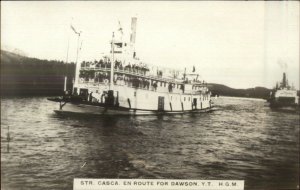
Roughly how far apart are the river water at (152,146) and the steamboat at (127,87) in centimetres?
3

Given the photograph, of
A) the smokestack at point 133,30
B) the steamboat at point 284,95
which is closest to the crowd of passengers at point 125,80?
the smokestack at point 133,30

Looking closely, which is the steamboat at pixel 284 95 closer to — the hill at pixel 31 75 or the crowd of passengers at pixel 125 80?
the crowd of passengers at pixel 125 80

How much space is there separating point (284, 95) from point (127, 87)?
50 centimetres

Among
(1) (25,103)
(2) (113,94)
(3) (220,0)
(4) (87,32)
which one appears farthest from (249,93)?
(1) (25,103)

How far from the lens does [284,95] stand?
1.29 metres

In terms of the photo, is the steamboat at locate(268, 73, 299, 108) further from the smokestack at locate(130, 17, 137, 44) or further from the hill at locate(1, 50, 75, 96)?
the hill at locate(1, 50, 75, 96)

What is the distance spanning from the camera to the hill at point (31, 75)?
1106 millimetres

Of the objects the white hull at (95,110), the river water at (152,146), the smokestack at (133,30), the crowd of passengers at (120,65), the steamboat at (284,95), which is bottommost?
the river water at (152,146)

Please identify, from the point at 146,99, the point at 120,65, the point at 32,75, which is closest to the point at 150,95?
the point at 146,99

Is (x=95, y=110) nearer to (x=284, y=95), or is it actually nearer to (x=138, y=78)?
(x=138, y=78)

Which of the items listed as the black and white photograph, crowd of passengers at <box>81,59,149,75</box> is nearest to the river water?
the black and white photograph

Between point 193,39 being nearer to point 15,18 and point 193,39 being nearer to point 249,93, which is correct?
point 249,93

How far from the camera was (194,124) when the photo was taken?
1284 millimetres

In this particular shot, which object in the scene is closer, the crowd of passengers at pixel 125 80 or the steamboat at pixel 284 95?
the crowd of passengers at pixel 125 80
